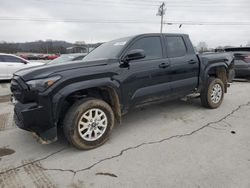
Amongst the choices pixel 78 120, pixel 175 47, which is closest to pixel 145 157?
pixel 78 120

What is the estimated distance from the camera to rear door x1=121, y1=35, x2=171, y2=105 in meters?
3.78

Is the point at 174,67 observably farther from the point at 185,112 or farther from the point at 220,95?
the point at 220,95

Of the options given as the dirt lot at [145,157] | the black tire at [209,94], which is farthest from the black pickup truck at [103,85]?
the dirt lot at [145,157]

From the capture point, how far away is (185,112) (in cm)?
519

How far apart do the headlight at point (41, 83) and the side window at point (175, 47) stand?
2.41 meters

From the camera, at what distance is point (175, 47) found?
464 cm

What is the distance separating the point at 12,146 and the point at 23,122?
2.82 feet

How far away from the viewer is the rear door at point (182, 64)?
446 centimetres

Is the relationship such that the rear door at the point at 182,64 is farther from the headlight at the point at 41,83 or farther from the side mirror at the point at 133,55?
the headlight at the point at 41,83

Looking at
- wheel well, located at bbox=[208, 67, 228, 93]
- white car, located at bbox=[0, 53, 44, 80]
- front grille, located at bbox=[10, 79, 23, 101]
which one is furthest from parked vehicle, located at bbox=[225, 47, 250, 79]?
white car, located at bbox=[0, 53, 44, 80]

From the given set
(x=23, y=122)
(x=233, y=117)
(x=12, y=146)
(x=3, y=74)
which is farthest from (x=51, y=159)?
(x=3, y=74)

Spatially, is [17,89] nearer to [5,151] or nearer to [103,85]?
[5,151]

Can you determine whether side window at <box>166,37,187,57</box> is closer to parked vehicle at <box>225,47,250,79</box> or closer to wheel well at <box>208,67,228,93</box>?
wheel well at <box>208,67,228,93</box>

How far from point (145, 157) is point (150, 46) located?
2.11m
